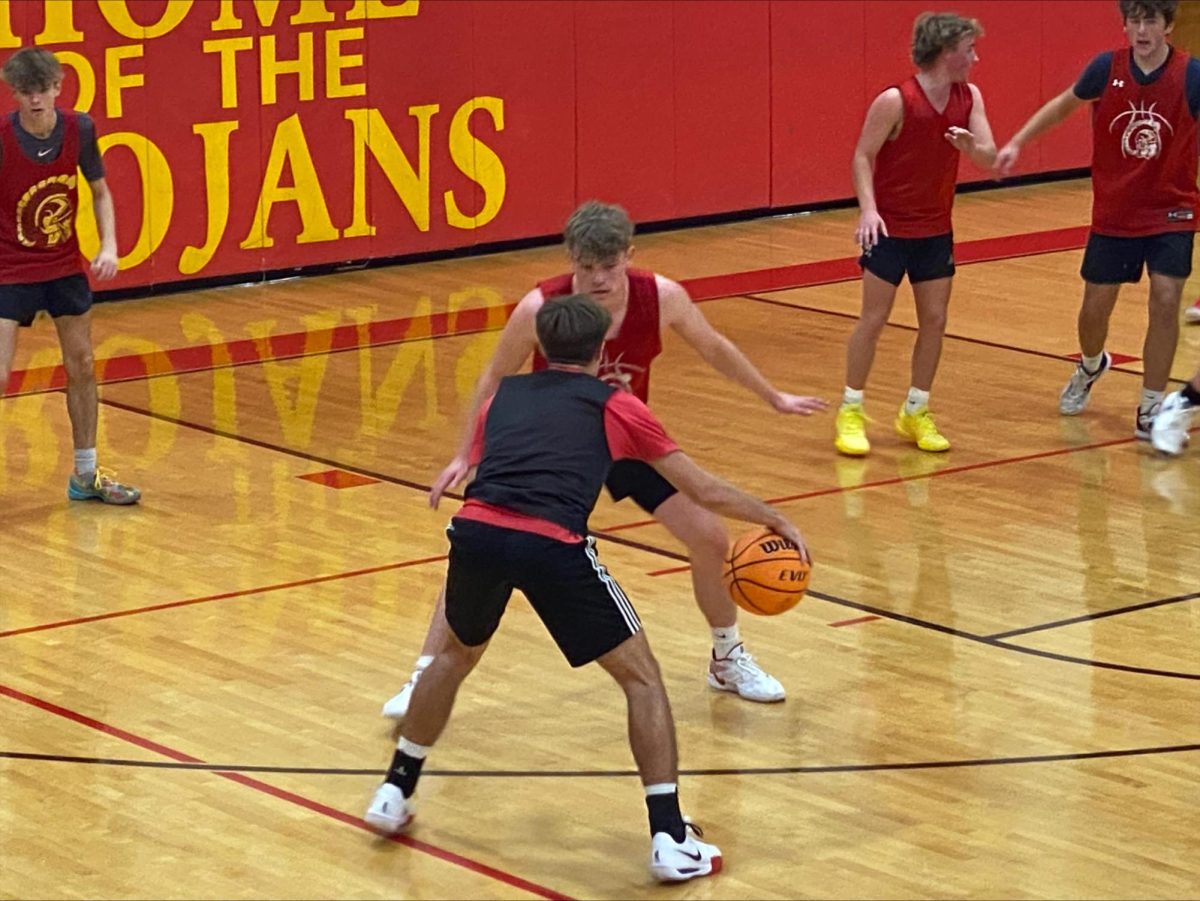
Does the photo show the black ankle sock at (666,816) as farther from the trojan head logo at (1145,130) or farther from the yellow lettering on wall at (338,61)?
the yellow lettering on wall at (338,61)

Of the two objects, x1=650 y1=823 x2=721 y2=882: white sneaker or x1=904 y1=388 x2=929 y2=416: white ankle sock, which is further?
x1=904 y1=388 x2=929 y2=416: white ankle sock

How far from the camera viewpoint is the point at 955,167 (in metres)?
10.9

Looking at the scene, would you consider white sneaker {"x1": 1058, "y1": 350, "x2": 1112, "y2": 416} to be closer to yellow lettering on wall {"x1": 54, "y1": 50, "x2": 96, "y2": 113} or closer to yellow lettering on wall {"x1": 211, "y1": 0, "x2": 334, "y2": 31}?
yellow lettering on wall {"x1": 211, "y1": 0, "x2": 334, "y2": 31}

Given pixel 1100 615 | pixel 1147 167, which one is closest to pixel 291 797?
pixel 1100 615

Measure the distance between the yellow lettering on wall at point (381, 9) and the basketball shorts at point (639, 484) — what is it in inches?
325

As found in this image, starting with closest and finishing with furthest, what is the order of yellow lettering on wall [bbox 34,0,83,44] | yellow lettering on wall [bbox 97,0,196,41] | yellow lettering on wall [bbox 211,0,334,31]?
yellow lettering on wall [bbox 34,0,83,44], yellow lettering on wall [bbox 97,0,196,41], yellow lettering on wall [bbox 211,0,334,31]

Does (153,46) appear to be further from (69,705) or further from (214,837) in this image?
(214,837)

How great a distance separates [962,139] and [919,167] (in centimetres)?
29

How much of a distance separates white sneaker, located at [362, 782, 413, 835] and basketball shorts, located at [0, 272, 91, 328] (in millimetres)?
4005

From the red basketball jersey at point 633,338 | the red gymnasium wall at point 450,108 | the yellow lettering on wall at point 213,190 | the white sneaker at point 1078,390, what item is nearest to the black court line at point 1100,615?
the red basketball jersey at point 633,338

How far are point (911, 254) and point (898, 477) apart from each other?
1.01m

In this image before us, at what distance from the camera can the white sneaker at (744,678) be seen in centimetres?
771

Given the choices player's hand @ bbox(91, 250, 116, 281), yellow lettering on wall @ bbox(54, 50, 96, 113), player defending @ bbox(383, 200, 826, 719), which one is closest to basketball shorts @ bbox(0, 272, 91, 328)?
player's hand @ bbox(91, 250, 116, 281)

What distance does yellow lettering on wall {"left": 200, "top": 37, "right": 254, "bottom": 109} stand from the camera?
47.4 feet
